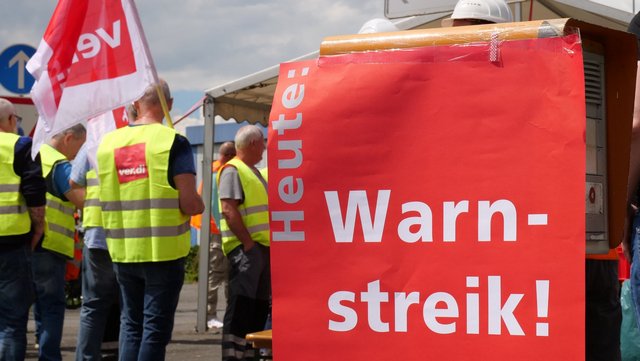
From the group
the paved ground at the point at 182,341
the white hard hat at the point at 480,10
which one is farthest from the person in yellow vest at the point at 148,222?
the white hard hat at the point at 480,10

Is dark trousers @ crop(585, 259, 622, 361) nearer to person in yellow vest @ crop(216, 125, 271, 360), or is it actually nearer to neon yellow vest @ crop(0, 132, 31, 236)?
person in yellow vest @ crop(216, 125, 271, 360)

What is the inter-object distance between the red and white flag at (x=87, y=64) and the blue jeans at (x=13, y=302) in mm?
1142

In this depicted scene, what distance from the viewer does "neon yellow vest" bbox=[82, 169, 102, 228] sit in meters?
7.80

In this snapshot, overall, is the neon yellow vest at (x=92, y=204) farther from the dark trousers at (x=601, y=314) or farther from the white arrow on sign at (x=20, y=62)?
the white arrow on sign at (x=20, y=62)

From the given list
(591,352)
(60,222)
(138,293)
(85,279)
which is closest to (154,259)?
(138,293)

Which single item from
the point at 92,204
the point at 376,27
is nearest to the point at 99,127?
the point at 92,204

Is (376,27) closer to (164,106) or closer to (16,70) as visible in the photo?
(164,106)

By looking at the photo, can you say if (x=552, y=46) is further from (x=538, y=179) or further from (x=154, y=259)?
(x=154, y=259)

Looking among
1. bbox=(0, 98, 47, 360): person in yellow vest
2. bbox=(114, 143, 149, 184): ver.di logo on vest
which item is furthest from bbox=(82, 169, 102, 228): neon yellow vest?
bbox=(114, 143, 149, 184): ver.di logo on vest

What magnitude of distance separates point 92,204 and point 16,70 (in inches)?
189

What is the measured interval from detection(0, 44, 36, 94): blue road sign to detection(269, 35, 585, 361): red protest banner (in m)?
8.57

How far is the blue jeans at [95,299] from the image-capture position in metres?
7.68

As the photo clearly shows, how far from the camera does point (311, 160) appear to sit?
12.8ft

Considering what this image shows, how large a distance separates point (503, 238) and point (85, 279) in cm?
491
